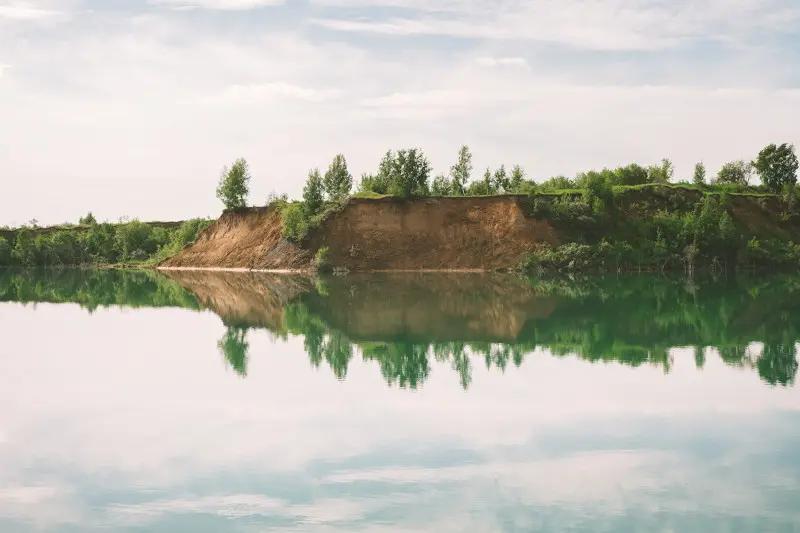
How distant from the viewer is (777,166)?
76250 millimetres

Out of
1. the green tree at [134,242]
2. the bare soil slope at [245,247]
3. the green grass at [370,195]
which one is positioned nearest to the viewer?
the bare soil slope at [245,247]

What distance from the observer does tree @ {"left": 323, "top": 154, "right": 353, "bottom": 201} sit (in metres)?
74.1

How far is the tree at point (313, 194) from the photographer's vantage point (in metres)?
72.2

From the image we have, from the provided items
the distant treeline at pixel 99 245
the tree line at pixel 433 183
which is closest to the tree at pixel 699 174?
the tree line at pixel 433 183

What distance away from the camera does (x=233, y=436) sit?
1291cm

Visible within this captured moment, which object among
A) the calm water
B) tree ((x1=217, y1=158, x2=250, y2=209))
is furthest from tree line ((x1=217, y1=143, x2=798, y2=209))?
the calm water

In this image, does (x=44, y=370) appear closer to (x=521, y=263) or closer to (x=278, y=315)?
(x=278, y=315)

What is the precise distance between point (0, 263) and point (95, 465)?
283 feet

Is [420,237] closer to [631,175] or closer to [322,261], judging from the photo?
[322,261]

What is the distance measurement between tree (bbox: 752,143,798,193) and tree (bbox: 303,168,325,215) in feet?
121

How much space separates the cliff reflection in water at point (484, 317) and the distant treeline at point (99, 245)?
33.9 m

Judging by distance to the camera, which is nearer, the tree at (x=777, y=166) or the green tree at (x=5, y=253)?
the tree at (x=777, y=166)

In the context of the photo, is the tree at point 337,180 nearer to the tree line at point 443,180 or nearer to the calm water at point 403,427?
the tree line at point 443,180

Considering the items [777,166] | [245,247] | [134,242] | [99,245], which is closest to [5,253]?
[99,245]
